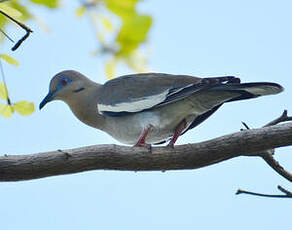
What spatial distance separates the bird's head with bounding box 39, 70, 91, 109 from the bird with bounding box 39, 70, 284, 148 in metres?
0.34

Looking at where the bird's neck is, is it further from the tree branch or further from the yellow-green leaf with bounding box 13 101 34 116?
the yellow-green leaf with bounding box 13 101 34 116

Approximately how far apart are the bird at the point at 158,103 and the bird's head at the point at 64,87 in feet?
1.12

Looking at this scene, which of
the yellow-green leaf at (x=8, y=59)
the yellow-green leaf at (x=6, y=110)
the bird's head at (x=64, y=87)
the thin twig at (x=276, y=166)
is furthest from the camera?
the bird's head at (x=64, y=87)

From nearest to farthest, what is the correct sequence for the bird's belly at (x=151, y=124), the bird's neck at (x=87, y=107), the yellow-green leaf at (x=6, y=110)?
the yellow-green leaf at (x=6, y=110) < the bird's belly at (x=151, y=124) < the bird's neck at (x=87, y=107)

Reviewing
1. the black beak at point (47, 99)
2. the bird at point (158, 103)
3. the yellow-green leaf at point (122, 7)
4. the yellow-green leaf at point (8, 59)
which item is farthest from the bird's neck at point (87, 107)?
the yellow-green leaf at point (122, 7)

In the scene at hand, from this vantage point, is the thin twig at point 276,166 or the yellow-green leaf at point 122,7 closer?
the yellow-green leaf at point 122,7

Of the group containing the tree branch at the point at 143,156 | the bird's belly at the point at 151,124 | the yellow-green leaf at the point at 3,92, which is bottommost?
the bird's belly at the point at 151,124

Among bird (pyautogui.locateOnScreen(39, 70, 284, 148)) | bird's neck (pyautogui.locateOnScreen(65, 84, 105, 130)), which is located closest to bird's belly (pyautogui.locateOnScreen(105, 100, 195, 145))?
bird (pyautogui.locateOnScreen(39, 70, 284, 148))

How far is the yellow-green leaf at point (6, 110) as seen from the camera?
2855mm

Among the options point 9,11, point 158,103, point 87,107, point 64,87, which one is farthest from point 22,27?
point 64,87

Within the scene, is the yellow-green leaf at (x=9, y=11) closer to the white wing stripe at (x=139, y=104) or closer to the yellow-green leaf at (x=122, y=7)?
the yellow-green leaf at (x=122, y=7)

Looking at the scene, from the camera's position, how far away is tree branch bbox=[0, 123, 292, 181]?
3383 millimetres

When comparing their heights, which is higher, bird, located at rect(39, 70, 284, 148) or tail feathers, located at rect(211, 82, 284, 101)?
tail feathers, located at rect(211, 82, 284, 101)

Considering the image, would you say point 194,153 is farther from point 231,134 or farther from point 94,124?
point 94,124
